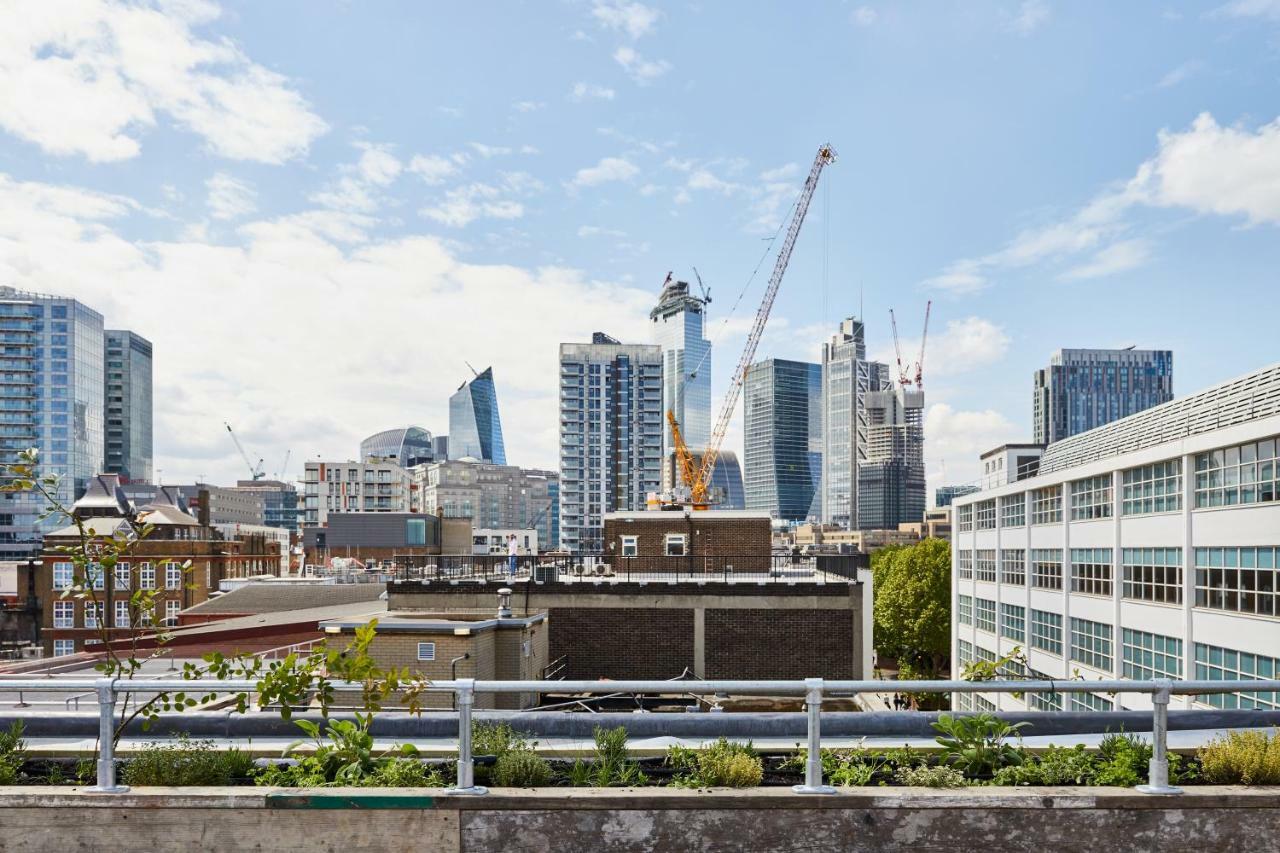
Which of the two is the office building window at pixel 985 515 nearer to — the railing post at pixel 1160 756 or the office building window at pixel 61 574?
the railing post at pixel 1160 756

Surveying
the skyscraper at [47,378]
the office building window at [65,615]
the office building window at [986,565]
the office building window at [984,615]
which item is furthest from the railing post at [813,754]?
the skyscraper at [47,378]

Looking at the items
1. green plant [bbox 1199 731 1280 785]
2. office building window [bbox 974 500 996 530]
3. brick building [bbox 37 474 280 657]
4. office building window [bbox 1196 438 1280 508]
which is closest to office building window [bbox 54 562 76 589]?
brick building [bbox 37 474 280 657]

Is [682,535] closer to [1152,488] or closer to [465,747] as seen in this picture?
[1152,488]

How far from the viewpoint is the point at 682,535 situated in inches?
1738

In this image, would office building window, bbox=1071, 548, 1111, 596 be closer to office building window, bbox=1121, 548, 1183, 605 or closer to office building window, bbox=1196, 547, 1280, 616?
office building window, bbox=1121, 548, 1183, 605

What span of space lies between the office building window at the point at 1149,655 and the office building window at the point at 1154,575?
1.52 meters

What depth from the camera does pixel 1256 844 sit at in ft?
20.0

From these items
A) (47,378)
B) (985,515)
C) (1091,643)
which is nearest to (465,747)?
(1091,643)

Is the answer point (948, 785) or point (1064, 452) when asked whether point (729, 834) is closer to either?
point (948, 785)

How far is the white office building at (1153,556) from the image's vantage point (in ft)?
84.8

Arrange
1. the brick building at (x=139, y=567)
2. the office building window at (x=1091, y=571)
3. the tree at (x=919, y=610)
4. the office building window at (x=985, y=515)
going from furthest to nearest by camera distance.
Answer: the tree at (x=919, y=610)
the brick building at (x=139, y=567)
the office building window at (x=985, y=515)
the office building window at (x=1091, y=571)

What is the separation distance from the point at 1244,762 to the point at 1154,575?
30.2 metres

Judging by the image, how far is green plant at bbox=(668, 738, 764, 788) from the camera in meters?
6.30

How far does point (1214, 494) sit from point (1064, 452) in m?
35.9
